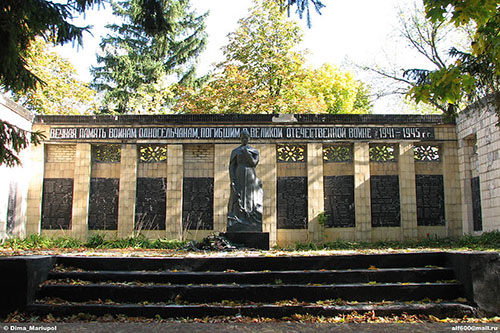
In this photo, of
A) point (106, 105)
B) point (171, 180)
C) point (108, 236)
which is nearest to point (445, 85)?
point (171, 180)

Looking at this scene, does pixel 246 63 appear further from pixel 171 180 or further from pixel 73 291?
pixel 73 291

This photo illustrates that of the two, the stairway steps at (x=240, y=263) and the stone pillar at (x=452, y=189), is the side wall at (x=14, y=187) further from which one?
the stone pillar at (x=452, y=189)

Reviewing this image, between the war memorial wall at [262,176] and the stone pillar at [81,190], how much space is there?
4 centimetres

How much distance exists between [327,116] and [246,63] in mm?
8342

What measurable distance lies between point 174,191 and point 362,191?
6.61m

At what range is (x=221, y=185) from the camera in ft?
54.0

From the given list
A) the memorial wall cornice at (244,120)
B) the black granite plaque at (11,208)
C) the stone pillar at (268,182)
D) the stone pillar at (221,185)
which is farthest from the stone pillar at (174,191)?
the black granite plaque at (11,208)

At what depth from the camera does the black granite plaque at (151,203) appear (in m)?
16.4

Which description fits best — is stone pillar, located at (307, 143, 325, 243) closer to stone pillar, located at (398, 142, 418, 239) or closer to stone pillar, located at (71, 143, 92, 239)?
stone pillar, located at (398, 142, 418, 239)

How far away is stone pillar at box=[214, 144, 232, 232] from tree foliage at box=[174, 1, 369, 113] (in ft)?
21.7

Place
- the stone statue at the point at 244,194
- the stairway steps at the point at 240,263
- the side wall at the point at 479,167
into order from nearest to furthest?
the stairway steps at the point at 240,263 < the stone statue at the point at 244,194 < the side wall at the point at 479,167

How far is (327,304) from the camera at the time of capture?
244 inches

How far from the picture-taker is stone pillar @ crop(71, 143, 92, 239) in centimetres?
1627

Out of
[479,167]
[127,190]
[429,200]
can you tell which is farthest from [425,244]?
[127,190]
